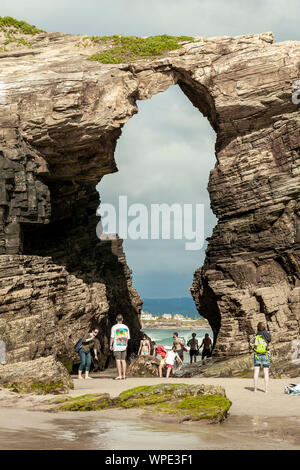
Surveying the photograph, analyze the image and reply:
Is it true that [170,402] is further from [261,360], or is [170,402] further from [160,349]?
[160,349]

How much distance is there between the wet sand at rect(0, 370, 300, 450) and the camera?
1073cm

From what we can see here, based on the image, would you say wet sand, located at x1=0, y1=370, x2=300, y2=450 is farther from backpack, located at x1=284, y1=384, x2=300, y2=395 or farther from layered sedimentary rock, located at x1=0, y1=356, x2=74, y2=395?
layered sedimentary rock, located at x1=0, y1=356, x2=74, y2=395

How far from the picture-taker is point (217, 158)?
37.9 meters

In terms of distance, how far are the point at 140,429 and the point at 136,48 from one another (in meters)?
31.2

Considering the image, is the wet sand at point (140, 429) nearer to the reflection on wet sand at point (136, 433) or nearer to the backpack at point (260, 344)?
the reflection on wet sand at point (136, 433)

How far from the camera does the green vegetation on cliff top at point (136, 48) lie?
123 ft

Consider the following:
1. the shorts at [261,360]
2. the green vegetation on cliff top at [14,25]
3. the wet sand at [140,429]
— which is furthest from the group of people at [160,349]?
the green vegetation on cliff top at [14,25]

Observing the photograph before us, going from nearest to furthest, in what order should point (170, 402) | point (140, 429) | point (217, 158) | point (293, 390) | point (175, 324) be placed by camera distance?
point (140, 429)
point (170, 402)
point (293, 390)
point (217, 158)
point (175, 324)

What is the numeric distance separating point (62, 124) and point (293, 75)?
14.9 metres

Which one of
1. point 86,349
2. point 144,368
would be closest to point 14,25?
point 86,349

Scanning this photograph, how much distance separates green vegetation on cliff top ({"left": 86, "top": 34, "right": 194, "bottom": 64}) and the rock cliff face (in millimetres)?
932

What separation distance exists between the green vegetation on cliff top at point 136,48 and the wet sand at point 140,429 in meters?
26.3
